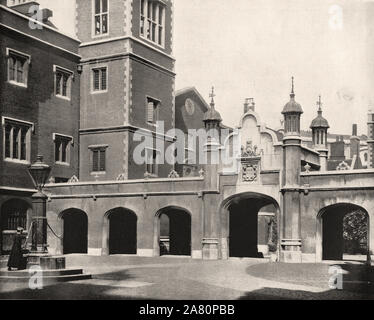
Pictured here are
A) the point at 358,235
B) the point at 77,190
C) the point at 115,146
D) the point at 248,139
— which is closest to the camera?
the point at 248,139

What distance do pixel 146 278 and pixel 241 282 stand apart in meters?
3.08

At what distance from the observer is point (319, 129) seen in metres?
32.3

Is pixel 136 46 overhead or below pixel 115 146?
overhead

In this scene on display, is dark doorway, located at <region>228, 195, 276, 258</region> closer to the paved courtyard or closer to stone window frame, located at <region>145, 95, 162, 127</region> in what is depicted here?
the paved courtyard

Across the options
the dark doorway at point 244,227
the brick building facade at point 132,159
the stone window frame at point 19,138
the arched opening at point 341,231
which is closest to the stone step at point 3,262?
the brick building facade at point 132,159

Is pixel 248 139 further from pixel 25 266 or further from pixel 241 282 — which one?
pixel 25 266

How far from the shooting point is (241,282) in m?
17.8

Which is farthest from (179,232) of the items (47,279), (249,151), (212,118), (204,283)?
(47,279)

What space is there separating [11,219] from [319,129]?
16834 millimetres

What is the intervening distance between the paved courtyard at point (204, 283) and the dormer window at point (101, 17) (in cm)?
1649

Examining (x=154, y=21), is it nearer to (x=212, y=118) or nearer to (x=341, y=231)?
(x=212, y=118)

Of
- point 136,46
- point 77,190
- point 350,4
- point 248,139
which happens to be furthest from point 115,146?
point 350,4

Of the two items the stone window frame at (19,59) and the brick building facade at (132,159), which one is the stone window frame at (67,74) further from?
the stone window frame at (19,59)

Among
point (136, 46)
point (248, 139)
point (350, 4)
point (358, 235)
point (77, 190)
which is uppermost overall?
point (136, 46)
